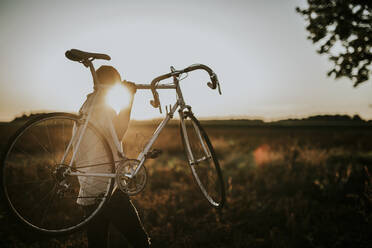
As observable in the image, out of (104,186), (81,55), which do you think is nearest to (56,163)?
(104,186)

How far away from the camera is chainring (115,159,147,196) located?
97.3 inches

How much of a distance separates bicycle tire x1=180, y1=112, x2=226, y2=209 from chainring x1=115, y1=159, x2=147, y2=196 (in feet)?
1.97

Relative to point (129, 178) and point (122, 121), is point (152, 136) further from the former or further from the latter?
point (129, 178)

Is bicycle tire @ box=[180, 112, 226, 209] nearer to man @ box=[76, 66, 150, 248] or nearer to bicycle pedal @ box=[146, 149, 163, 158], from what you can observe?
bicycle pedal @ box=[146, 149, 163, 158]

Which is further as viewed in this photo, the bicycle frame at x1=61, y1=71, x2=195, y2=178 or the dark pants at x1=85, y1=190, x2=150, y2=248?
the dark pants at x1=85, y1=190, x2=150, y2=248

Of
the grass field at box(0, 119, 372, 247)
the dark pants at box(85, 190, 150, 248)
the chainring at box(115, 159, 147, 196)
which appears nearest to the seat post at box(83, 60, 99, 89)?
the grass field at box(0, 119, 372, 247)

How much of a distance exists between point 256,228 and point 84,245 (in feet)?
13.8

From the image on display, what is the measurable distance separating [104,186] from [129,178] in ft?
1.31

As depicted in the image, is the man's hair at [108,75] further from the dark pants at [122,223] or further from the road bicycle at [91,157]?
the dark pants at [122,223]

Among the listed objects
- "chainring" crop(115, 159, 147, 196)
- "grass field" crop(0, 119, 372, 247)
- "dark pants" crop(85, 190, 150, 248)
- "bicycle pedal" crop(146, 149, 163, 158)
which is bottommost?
"grass field" crop(0, 119, 372, 247)

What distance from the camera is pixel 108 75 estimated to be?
8.93 ft

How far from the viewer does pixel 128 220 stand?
9.29ft

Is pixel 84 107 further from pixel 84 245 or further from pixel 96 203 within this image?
pixel 84 245

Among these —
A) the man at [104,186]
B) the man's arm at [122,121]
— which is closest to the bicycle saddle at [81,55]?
the man at [104,186]
